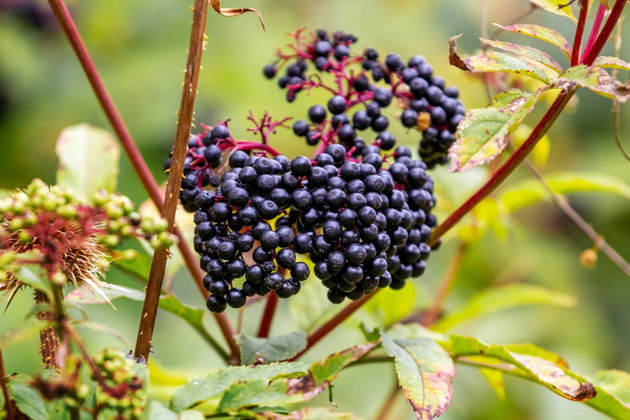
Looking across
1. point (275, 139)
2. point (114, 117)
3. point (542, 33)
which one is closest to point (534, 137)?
point (542, 33)

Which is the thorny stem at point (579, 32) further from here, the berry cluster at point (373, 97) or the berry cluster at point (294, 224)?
the berry cluster at point (294, 224)

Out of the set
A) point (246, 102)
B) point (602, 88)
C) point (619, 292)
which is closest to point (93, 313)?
point (246, 102)

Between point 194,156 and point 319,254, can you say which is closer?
point 319,254

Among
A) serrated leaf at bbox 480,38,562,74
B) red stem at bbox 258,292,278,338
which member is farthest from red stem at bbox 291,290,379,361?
serrated leaf at bbox 480,38,562,74

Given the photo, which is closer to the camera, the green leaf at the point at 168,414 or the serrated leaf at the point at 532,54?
the green leaf at the point at 168,414

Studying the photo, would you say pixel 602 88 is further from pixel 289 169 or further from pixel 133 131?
pixel 133 131

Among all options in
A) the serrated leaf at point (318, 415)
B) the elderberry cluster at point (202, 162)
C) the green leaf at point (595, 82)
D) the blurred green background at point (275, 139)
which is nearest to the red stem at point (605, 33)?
the green leaf at point (595, 82)

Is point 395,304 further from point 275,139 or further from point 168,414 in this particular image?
point 275,139

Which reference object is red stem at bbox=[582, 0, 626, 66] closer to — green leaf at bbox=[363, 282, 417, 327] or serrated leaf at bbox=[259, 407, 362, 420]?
serrated leaf at bbox=[259, 407, 362, 420]
